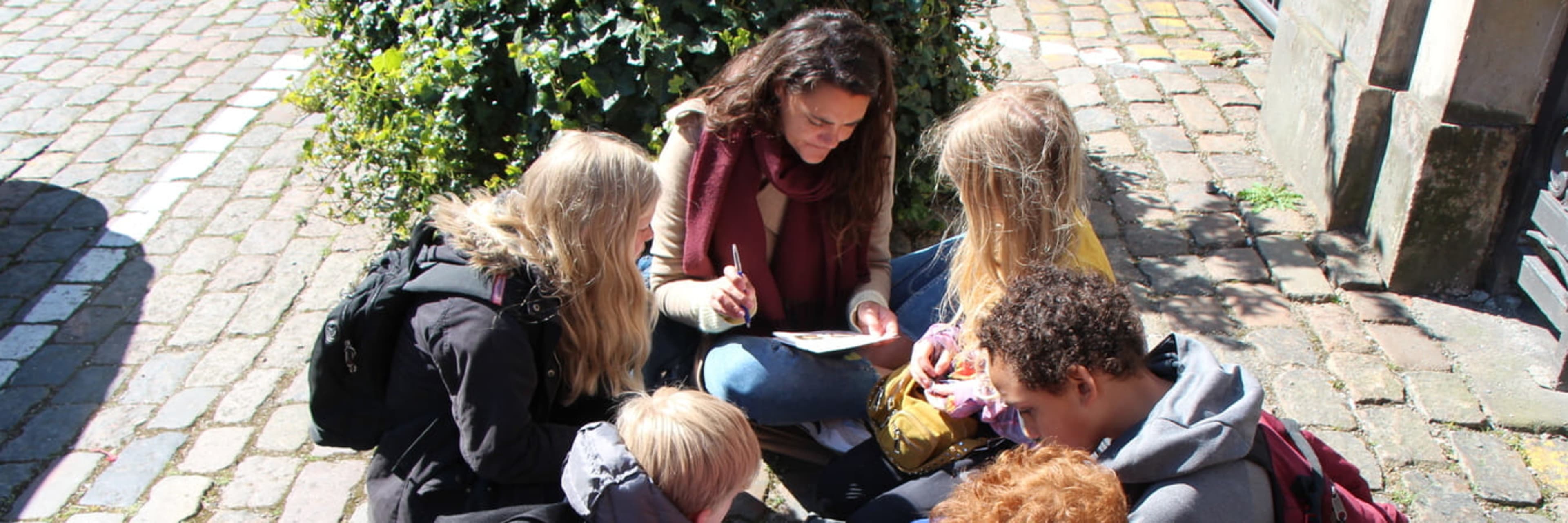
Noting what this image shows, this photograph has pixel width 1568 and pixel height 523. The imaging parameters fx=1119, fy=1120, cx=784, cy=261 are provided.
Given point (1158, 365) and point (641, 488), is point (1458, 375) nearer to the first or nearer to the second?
point (1158, 365)

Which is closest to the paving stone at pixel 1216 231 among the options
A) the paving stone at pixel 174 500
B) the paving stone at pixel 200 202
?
the paving stone at pixel 174 500

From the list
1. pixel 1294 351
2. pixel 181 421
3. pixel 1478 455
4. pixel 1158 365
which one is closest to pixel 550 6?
pixel 181 421

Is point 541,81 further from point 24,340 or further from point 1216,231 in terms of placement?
point 1216,231

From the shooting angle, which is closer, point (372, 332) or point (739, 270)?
point (372, 332)

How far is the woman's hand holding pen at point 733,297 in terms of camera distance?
2934 millimetres

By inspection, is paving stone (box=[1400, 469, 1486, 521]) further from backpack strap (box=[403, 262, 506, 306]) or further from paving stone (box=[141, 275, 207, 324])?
paving stone (box=[141, 275, 207, 324])

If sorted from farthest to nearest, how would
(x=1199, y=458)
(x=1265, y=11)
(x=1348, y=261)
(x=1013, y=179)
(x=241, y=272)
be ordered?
Result: (x=1265, y=11), (x=241, y=272), (x=1348, y=261), (x=1013, y=179), (x=1199, y=458)

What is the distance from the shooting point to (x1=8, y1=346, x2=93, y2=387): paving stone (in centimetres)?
381

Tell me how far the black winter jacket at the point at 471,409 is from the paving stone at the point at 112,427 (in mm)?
1441

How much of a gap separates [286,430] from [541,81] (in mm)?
1397

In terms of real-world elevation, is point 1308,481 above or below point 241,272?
above

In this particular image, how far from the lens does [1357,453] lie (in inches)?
130

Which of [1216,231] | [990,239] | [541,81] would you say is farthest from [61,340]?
[1216,231]

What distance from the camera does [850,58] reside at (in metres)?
2.84
